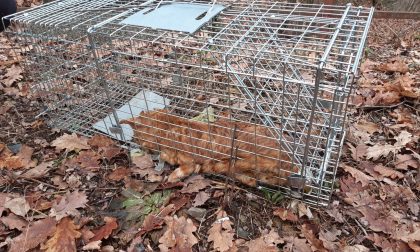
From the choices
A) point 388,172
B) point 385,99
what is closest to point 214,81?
point 388,172

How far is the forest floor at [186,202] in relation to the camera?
1979mm

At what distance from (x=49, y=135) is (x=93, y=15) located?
3.25 feet

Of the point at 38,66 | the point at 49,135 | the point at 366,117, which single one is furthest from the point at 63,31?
the point at 366,117

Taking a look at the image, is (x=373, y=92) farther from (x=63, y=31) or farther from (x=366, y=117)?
(x=63, y=31)

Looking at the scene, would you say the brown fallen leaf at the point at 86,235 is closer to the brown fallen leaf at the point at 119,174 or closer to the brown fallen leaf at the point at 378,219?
the brown fallen leaf at the point at 119,174

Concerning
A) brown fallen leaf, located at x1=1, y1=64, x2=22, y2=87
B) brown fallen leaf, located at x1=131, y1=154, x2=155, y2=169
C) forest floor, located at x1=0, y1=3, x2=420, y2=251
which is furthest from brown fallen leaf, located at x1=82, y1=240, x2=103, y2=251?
brown fallen leaf, located at x1=1, y1=64, x2=22, y2=87

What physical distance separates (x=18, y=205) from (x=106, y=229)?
2.02 ft

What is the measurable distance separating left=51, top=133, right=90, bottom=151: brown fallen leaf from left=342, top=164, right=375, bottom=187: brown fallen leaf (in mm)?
1825

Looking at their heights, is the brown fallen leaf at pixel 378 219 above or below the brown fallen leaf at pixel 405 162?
below

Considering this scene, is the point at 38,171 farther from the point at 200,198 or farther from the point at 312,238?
the point at 312,238

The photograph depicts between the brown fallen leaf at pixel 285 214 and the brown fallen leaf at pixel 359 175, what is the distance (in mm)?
528

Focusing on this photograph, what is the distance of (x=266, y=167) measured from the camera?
2.19 m

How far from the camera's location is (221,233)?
2.02m

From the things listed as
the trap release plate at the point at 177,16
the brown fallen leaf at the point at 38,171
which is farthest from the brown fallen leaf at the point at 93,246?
the trap release plate at the point at 177,16
